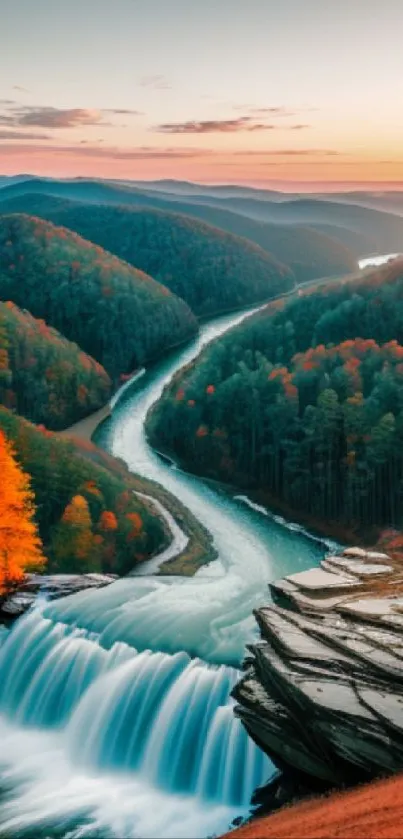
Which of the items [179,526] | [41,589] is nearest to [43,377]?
[179,526]

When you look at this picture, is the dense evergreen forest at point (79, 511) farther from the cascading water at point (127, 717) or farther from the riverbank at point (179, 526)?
the cascading water at point (127, 717)

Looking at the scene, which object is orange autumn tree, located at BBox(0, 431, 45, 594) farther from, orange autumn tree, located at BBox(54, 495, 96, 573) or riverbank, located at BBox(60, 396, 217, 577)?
riverbank, located at BBox(60, 396, 217, 577)

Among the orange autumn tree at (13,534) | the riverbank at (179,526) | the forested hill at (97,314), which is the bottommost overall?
the riverbank at (179,526)

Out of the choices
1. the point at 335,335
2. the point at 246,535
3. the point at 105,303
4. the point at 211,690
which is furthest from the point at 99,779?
the point at 105,303

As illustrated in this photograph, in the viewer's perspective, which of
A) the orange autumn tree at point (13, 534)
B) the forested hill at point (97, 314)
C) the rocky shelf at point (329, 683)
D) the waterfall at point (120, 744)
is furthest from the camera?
the forested hill at point (97, 314)

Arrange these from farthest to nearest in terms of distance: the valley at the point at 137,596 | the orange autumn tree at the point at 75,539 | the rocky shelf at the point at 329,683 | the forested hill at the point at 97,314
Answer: the forested hill at the point at 97,314 < the orange autumn tree at the point at 75,539 < the valley at the point at 137,596 < the rocky shelf at the point at 329,683

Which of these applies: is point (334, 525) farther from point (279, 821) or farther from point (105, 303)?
point (105, 303)

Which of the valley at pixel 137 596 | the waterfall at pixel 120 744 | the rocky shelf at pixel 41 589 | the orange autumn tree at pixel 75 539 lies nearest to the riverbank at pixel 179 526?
the valley at pixel 137 596

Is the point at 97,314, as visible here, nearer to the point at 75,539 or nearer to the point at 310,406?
the point at 310,406
